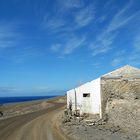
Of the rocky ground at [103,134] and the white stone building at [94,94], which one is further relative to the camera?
the white stone building at [94,94]

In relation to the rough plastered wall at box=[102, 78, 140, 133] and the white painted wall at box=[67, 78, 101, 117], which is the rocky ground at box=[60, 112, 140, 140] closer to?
the rough plastered wall at box=[102, 78, 140, 133]

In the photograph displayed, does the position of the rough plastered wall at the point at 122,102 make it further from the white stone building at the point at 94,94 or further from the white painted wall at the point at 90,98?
the white painted wall at the point at 90,98

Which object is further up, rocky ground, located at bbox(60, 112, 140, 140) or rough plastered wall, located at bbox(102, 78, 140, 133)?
rough plastered wall, located at bbox(102, 78, 140, 133)

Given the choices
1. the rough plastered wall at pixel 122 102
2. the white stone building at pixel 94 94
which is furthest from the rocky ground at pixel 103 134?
the white stone building at pixel 94 94

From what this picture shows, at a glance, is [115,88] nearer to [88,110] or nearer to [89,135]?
[88,110]

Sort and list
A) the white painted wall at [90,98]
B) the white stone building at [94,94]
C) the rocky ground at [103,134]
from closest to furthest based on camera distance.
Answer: the rocky ground at [103,134]
the white stone building at [94,94]
the white painted wall at [90,98]

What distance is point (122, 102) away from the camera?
2539cm

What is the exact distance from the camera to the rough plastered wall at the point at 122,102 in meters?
23.4

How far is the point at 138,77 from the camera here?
1200 inches

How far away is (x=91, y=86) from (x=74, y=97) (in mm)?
7355

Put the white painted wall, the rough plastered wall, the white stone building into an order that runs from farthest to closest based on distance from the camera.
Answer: the white painted wall, the white stone building, the rough plastered wall

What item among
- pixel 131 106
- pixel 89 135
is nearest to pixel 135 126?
pixel 131 106

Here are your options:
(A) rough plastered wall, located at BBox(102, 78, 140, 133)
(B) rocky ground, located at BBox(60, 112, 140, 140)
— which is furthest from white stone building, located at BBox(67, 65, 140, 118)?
(B) rocky ground, located at BBox(60, 112, 140, 140)

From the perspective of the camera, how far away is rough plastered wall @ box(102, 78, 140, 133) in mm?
23383
